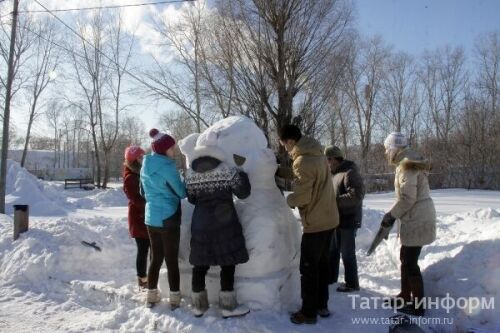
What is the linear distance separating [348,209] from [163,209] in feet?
6.53

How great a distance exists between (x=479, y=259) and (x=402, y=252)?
887 mm

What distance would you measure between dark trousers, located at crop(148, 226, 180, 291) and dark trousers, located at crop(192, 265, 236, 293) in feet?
0.90

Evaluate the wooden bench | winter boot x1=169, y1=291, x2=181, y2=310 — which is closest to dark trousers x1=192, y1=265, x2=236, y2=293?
winter boot x1=169, y1=291, x2=181, y2=310

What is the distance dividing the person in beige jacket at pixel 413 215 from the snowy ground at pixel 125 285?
0.32 metres

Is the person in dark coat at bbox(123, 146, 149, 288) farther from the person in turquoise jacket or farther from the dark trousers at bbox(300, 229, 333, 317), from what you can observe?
the dark trousers at bbox(300, 229, 333, 317)

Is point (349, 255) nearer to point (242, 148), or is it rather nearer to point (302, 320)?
point (302, 320)

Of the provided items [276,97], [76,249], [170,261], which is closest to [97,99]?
[276,97]

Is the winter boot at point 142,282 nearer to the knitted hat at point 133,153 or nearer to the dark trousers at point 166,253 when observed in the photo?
the dark trousers at point 166,253

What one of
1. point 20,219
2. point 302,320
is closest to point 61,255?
point 20,219

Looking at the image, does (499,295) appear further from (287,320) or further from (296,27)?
(296,27)

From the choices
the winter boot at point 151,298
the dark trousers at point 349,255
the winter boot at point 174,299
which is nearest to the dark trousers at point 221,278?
the winter boot at point 174,299

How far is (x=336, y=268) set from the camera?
4852 millimetres

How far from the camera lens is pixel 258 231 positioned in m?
3.98

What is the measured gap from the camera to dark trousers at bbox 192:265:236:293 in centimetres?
379
